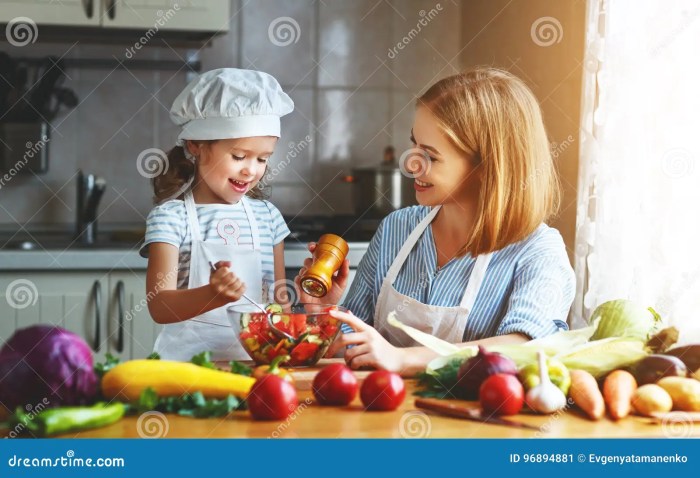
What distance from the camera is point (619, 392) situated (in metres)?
1.03

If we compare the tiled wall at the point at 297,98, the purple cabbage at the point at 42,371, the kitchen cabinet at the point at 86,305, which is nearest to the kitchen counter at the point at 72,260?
the kitchen cabinet at the point at 86,305

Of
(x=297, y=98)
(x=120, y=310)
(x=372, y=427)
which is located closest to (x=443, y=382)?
(x=372, y=427)

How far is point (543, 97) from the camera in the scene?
7.83 ft

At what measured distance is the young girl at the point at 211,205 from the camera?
1575 mm

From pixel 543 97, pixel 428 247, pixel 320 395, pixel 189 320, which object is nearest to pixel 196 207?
pixel 189 320

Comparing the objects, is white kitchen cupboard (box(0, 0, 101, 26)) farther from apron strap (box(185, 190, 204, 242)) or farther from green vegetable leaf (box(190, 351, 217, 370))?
green vegetable leaf (box(190, 351, 217, 370))

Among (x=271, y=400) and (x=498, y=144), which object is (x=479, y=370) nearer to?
(x=271, y=400)

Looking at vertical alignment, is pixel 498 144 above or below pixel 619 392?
above

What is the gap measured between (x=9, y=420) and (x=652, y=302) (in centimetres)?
129

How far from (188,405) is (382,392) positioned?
0.23m

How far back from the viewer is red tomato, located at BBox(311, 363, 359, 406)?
103cm

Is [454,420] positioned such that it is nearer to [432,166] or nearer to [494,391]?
[494,391]

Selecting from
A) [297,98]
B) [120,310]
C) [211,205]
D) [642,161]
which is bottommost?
[120,310]

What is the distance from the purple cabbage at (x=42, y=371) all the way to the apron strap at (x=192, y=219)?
678mm
